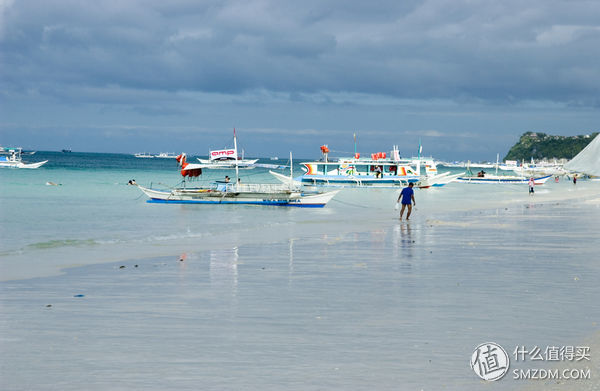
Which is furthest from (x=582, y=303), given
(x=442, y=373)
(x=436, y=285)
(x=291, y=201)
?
(x=291, y=201)

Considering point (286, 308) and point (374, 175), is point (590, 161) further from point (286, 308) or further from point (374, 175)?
point (374, 175)

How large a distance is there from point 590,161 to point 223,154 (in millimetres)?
41771

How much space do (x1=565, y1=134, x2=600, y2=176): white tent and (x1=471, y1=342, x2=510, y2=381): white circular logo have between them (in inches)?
130

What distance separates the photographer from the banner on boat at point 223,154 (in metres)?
45.8

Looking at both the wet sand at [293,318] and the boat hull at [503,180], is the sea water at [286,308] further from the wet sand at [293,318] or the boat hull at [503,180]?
the boat hull at [503,180]

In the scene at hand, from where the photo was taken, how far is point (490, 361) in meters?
8.31

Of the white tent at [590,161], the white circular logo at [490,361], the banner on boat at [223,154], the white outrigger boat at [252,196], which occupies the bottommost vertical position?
the white circular logo at [490,361]

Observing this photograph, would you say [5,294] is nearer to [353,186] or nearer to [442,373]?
[442,373]

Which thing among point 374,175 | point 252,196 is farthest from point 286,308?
point 374,175

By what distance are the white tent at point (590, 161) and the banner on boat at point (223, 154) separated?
40729 millimetres

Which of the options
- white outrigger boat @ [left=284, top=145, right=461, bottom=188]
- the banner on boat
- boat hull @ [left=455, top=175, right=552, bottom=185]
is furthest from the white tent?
boat hull @ [left=455, top=175, right=552, bottom=185]

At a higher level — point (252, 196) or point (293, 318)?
point (252, 196)

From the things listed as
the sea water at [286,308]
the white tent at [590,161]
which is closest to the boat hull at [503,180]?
the sea water at [286,308]

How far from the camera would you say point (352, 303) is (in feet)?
38.8
